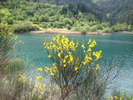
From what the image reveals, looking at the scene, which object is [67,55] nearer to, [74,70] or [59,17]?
[74,70]

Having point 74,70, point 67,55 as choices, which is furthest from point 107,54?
point 67,55

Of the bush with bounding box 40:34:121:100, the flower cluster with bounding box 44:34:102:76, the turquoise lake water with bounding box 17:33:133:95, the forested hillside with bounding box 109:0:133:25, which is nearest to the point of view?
the flower cluster with bounding box 44:34:102:76


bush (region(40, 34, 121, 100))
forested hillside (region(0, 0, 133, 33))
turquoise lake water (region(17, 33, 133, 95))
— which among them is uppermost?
forested hillside (region(0, 0, 133, 33))

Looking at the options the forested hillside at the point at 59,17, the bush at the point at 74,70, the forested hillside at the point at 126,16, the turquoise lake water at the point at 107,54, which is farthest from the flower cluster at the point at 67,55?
the forested hillside at the point at 126,16

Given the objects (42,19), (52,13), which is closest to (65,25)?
(42,19)

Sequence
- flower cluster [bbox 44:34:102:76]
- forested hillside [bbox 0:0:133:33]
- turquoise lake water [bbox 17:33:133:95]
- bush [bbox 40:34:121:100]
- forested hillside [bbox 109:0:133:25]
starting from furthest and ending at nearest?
forested hillside [bbox 109:0:133:25]
forested hillside [bbox 0:0:133:33]
turquoise lake water [bbox 17:33:133:95]
bush [bbox 40:34:121:100]
flower cluster [bbox 44:34:102:76]

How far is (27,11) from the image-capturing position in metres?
115

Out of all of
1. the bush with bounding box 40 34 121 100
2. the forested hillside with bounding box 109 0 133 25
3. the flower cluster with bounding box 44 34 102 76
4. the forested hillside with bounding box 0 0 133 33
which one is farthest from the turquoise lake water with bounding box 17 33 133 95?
the forested hillside with bounding box 109 0 133 25

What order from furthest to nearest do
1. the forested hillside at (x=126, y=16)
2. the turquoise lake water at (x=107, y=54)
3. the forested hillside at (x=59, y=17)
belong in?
the forested hillside at (x=126, y=16), the forested hillside at (x=59, y=17), the turquoise lake water at (x=107, y=54)

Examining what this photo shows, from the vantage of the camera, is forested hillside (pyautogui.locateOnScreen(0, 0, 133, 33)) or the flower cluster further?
forested hillside (pyautogui.locateOnScreen(0, 0, 133, 33))

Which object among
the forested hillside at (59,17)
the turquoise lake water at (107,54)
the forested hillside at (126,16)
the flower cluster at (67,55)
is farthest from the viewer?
the forested hillside at (126,16)

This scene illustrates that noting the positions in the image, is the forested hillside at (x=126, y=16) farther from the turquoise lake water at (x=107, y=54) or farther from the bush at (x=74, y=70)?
the bush at (x=74, y=70)

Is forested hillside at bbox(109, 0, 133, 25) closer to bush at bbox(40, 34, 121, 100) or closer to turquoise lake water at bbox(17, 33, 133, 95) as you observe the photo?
turquoise lake water at bbox(17, 33, 133, 95)

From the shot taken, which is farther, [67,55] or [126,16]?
[126,16]
